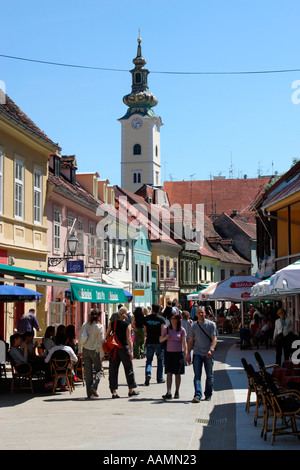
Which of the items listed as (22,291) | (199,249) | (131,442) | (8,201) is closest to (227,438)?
(131,442)

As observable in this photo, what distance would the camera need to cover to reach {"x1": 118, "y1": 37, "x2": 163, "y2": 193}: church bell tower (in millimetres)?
109312

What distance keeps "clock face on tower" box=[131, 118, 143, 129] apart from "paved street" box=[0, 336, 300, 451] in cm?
9556

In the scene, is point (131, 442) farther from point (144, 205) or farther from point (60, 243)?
point (144, 205)

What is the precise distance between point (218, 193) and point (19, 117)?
249 ft

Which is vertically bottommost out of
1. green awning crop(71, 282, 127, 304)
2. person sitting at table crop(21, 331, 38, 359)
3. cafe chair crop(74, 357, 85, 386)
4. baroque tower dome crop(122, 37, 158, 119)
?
cafe chair crop(74, 357, 85, 386)

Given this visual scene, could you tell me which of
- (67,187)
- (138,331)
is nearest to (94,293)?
(138,331)

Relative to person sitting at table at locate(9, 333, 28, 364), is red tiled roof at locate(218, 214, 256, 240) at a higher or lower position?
higher

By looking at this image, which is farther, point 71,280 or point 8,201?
point 8,201

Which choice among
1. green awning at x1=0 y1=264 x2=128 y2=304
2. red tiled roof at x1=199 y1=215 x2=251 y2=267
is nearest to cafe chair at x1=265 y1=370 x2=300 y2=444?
green awning at x1=0 y1=264 x2=128 y2=304

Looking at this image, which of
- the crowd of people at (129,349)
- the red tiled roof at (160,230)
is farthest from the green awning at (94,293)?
the red tiled roof at (160,230)

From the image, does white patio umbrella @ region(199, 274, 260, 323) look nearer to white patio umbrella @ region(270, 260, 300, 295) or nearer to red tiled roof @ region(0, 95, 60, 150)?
red tiled roof @ region(0, 95, 60, 150)

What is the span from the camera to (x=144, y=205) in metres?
65.8

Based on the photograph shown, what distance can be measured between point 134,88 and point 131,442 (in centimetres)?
10167

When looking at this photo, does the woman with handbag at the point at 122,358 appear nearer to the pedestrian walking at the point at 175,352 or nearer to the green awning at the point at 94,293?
the pedestrian walking at the point at 175,352
